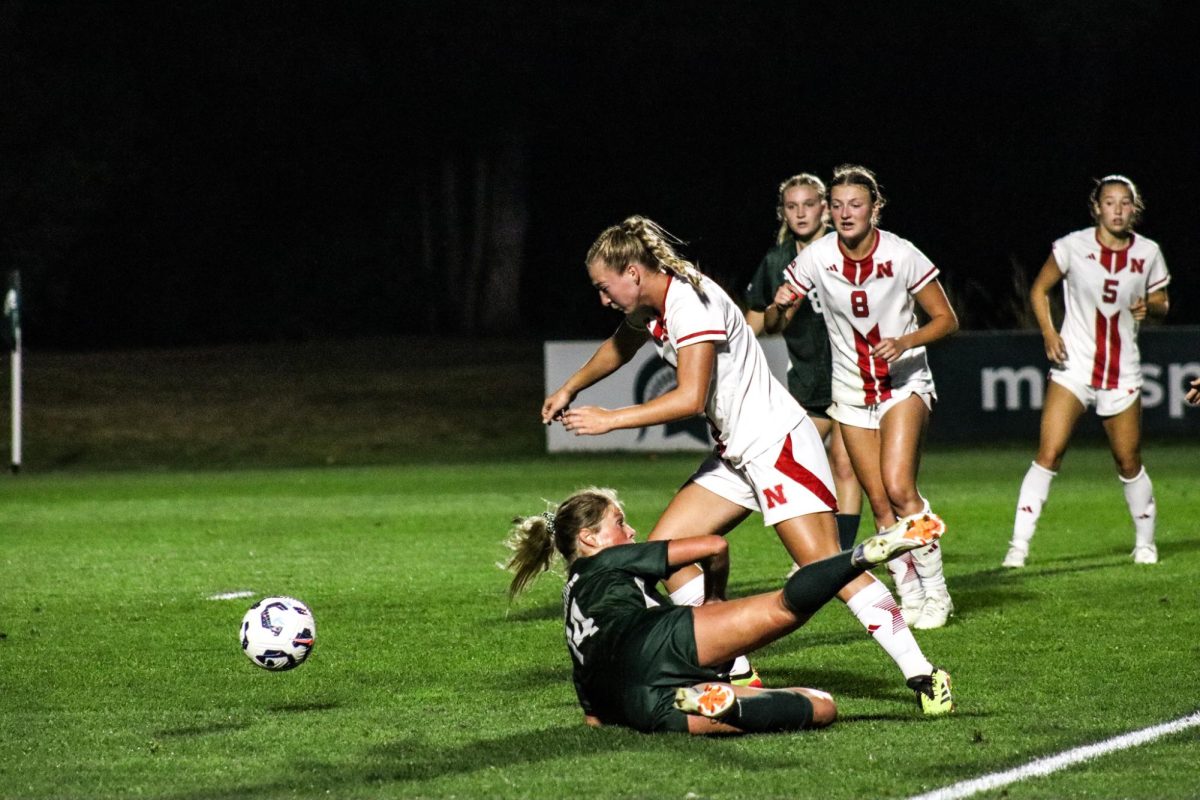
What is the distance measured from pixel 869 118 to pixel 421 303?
38.0ft

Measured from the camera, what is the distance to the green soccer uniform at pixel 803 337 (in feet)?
31.9

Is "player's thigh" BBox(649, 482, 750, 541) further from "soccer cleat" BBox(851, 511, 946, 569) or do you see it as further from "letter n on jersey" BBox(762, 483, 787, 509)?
"soccer cleat" BBox(851, 511, 946, 569)

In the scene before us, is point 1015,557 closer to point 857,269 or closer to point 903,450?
point 903,450

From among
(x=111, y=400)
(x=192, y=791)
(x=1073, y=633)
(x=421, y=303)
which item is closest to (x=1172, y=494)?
(x=1073, y=633)

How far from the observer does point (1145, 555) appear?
11555 millimetres

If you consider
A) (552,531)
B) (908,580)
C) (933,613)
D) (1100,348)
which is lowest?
(933,613)

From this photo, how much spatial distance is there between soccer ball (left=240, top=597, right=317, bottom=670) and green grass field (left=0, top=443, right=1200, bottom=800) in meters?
0.18

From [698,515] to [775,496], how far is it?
375 millimetres

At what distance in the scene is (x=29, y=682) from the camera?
7.88m

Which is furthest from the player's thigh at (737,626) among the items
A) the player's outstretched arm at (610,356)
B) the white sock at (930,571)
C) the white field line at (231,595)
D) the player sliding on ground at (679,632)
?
the white field line at (231,595)

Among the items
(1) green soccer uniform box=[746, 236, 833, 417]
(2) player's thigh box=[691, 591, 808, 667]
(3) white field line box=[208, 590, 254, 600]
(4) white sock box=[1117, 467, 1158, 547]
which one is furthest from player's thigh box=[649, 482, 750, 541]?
(4) white sock box=[1117, 467, 1158, 547]

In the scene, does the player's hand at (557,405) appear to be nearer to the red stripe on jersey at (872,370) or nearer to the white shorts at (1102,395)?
the red stripe on jersey at (872,370)

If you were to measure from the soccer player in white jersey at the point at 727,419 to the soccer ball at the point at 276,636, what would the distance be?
4.13 feet

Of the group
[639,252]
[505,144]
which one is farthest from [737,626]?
[505,144]
